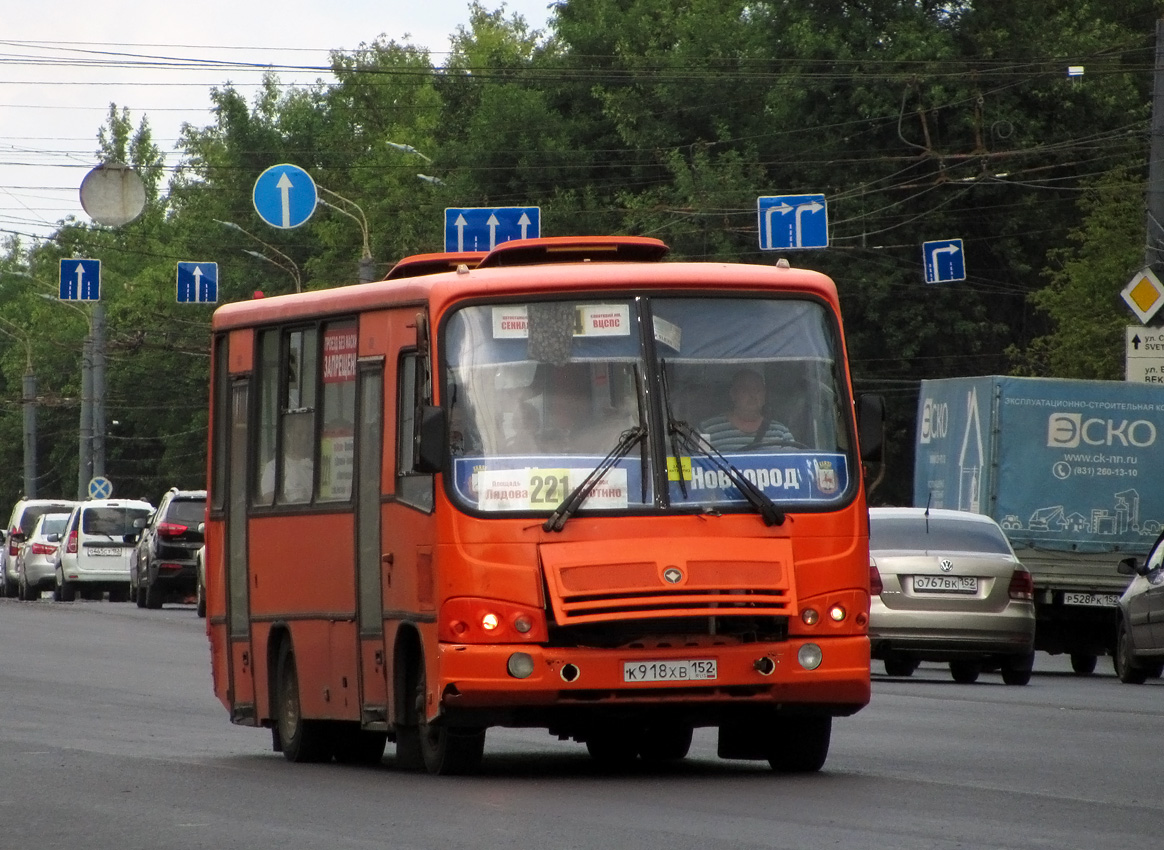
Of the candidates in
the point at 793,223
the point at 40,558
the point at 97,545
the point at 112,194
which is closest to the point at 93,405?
the point at 40,558

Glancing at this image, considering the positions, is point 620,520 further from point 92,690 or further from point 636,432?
point 92,690

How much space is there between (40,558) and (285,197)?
20.6 metres

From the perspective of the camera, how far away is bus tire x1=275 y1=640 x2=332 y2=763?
14.6 m

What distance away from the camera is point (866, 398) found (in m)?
12.9

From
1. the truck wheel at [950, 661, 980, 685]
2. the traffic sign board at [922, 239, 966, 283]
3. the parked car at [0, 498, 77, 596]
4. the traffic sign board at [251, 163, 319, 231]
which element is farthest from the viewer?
the parked car at [0, 498, 77, 596]

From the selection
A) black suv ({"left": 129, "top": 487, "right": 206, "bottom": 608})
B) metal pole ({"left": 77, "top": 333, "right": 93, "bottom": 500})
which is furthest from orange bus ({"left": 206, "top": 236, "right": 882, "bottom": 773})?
metal pole ({"left": 77, "top": 333, "right": 93, "bottom": 500})

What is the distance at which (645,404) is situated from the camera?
41.2 feet

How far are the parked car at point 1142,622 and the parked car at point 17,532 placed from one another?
35.8 metres

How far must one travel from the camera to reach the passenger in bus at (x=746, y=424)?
12.6m

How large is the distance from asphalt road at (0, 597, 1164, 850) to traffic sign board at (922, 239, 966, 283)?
74.6 ft

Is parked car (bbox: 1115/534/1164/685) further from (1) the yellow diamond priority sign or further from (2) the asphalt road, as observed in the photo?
(1) the yellow diamond priority sign

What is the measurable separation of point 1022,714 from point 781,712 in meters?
6.46

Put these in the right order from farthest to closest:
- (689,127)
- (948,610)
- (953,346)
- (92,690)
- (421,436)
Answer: (689,127), (953,346), (948,610), (92,690), (421,436)

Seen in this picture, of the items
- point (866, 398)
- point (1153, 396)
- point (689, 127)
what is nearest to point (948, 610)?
point (1153, 396)
